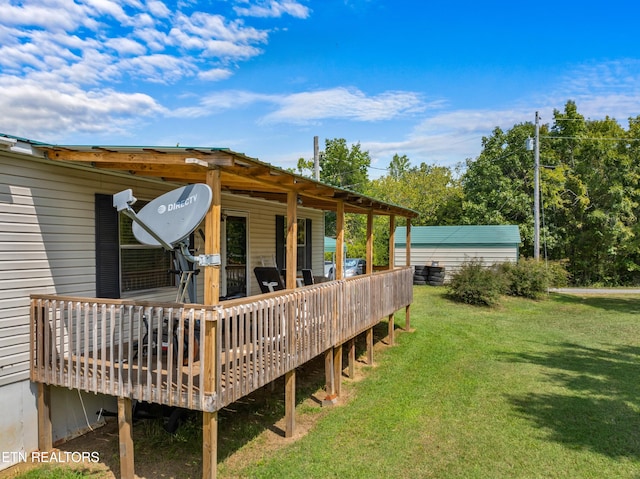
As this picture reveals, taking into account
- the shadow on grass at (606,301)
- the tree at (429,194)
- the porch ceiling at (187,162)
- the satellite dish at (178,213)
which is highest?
the tree at (429,194)

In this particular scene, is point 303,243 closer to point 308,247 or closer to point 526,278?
point 308,247

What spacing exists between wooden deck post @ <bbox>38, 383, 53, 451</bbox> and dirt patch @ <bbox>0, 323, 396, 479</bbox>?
5.7 inches

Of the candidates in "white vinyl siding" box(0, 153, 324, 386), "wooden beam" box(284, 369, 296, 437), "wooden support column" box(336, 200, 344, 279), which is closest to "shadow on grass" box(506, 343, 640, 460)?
"wooden beam" box(284, 369, 296, 437)

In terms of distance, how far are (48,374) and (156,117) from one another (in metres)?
15.3

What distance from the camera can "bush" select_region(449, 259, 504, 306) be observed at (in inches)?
543

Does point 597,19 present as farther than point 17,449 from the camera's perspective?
Yes

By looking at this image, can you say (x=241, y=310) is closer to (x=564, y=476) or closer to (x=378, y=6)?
(x=564, y=476)

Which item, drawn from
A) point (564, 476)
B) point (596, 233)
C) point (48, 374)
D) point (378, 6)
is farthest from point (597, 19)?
point (48, 374)

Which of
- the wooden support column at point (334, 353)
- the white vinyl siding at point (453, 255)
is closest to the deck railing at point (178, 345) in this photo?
the wooden support column at point (334, 353)

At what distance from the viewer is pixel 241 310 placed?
13.3 feet

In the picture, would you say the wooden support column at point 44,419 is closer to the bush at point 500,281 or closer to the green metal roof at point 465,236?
the bush at point 500,281

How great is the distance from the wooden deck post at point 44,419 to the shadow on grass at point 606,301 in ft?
51.6

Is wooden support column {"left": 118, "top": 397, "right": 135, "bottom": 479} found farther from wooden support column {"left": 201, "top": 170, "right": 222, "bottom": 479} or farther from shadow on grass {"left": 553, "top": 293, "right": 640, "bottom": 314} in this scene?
shadow on grass {"left": 553, "top": 293, "right": 640, "bottom": 314}

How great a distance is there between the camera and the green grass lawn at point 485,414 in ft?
14.3
